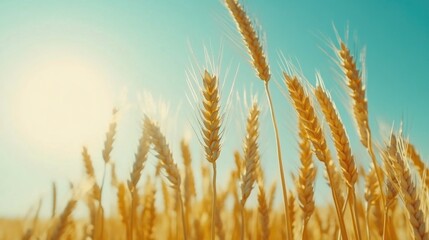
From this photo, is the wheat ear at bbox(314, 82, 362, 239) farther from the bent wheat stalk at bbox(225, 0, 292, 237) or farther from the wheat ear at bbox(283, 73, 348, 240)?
the bent wheat stalk at bbox(225, 0, 292, 237)

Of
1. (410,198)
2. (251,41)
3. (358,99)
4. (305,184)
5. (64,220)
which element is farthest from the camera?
(251,41)

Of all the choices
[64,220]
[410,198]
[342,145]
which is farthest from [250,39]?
[64,220]

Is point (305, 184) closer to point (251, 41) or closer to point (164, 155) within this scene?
point (164, 155)

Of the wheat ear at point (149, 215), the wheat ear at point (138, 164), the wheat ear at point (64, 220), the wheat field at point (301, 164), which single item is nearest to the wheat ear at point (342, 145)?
the wheat field at point (301, 164)

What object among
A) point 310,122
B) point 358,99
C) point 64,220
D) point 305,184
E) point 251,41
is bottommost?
point 64,220

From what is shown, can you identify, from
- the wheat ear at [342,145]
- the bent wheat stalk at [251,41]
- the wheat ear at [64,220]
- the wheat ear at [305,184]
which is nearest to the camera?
the wheat ear at [64,220]

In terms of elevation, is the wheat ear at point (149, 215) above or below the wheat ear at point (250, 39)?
below

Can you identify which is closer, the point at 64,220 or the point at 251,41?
the point at 64,220

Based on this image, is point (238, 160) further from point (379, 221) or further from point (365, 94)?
point (365, 94)

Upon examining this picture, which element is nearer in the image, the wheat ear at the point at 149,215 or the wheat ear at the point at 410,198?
the wheat ear at the point at 410,198

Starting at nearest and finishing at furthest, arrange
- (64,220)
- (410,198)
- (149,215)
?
1. (64,220)
2. (410,198)
3. (149,215)

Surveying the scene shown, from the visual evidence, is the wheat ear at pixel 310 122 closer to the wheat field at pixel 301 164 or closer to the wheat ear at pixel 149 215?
the wheat field at pixel 301 164

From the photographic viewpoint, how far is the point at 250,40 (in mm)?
2174

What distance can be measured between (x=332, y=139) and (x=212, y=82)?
587mm
